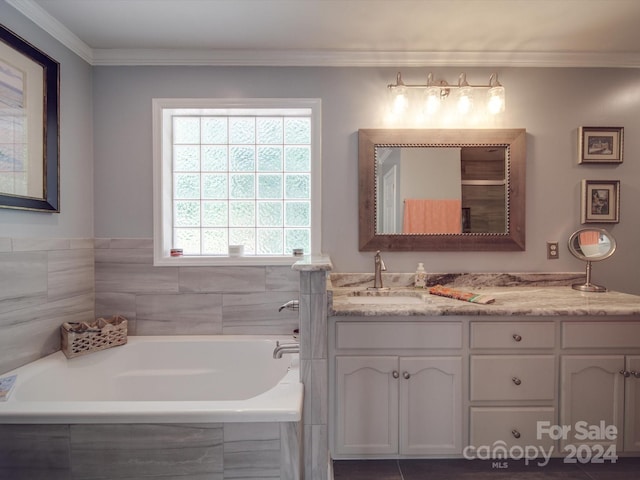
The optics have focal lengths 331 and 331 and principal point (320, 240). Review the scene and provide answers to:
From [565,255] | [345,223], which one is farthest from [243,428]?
[565,255]

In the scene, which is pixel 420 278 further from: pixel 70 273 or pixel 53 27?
pixel 53 27

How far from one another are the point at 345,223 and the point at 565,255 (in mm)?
1514

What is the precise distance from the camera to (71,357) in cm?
183

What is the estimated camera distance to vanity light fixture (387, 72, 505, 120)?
2111 millimetres

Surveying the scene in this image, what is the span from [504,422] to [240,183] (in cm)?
216

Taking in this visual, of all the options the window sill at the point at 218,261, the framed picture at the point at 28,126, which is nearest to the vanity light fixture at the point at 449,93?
the window sill at the point at 218,261

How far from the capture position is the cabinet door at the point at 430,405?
168cm

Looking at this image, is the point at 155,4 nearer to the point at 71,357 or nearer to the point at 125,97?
the point at 125,97

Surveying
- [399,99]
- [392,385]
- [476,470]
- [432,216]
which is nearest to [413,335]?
[392,385]

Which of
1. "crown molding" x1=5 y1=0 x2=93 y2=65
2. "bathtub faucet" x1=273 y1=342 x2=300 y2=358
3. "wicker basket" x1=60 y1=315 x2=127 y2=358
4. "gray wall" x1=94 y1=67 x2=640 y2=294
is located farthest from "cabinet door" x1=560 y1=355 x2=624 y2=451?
"crown molding" x1=5 y1=0 x2=93 y2=65

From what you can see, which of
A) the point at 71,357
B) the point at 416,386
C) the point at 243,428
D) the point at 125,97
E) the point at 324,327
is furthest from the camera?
the point at 125,97

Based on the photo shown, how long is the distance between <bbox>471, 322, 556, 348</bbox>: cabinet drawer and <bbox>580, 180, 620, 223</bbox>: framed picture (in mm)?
1038

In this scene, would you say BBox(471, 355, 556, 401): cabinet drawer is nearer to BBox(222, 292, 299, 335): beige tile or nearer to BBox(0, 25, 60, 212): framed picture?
BBox(222, 292, 299, 335): beige tile

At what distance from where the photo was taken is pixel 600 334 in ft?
5.52
